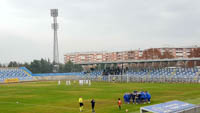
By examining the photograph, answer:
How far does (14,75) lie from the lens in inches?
4129

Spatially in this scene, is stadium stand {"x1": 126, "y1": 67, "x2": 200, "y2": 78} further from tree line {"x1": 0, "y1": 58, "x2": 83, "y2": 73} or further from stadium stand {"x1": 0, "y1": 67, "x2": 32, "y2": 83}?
tree line {"x1": 0, "y1": 58, "x2": 83, "y2": 73}

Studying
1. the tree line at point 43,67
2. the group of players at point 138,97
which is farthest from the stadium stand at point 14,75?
the group of players at point 138,97

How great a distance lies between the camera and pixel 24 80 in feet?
348

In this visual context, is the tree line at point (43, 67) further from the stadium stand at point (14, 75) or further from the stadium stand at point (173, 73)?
the stadium stand at point (173, 73)

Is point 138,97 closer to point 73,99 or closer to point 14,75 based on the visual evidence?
point 73,99

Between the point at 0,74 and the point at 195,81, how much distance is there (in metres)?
64.2

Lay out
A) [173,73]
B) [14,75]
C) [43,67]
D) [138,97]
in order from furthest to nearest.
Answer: [43,67] < [14,75] < [173,73] < [138,97]

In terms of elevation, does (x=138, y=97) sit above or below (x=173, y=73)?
below

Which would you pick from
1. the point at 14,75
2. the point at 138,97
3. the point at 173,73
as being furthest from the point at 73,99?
the point at 14,75

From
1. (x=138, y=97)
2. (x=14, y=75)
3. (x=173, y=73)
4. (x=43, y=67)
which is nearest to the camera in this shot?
(x=138, y=97)


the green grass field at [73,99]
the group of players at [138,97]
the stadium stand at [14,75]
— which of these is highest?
the stadium stand at [14,75]

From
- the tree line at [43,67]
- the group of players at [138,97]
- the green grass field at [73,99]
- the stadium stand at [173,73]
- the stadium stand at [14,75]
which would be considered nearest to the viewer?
the green grass field at [73,99]

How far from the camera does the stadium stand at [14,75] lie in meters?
102

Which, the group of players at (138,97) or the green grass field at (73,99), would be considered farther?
the group of players at (138,97)
